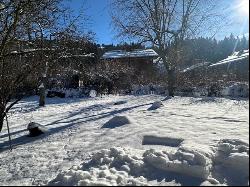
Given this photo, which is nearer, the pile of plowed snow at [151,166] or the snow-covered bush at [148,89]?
the pile of plowed snow at [151,166]

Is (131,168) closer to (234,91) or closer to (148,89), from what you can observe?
(234,91)

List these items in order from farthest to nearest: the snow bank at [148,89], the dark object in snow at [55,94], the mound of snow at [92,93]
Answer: the snow bank at [148,89] → the dark object in snow at [55,94] → the mound of snow at [92,93]

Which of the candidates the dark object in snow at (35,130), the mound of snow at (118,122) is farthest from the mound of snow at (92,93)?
the dark object in snow at (35,130)

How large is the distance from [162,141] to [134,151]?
132 cm

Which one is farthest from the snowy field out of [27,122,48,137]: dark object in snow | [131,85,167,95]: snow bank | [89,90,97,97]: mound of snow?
[131,85,167,95]: snow bank

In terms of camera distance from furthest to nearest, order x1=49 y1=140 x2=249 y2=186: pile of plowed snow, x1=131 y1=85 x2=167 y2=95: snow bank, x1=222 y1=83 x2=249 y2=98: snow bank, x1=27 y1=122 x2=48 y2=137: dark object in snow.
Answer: x1=131 y1=85 x2=167 y2=95: snow bank, x1=222 y1=83 x2=249 y2=98: snow bank, x1=27 y1=122 x2=48 y2=137: dark object in snow, x1=49 y1=140 x2=249 y2=186: pile of plowed snow

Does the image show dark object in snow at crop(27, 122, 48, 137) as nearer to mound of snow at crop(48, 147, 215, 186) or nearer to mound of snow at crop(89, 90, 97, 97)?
mound of snow at crop(48, 147, 215, 186)

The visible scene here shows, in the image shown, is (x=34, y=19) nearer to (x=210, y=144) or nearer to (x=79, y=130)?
(x=79, y=130)

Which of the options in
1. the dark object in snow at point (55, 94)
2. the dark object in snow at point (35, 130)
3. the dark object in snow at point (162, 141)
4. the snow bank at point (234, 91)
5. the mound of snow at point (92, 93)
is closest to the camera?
the dark object in snow at point (162, 141)

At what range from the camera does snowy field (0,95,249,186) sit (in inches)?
189

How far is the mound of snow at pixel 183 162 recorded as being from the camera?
4785 millimetres

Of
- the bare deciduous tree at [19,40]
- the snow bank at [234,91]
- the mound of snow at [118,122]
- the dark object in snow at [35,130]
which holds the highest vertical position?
the bare deciduous tree at [19,40]

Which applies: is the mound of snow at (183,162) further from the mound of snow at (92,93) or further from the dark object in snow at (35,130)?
the mound of snow at (92,93)

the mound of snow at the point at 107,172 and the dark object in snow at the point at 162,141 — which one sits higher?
the mound of snow at the point at 107,172
